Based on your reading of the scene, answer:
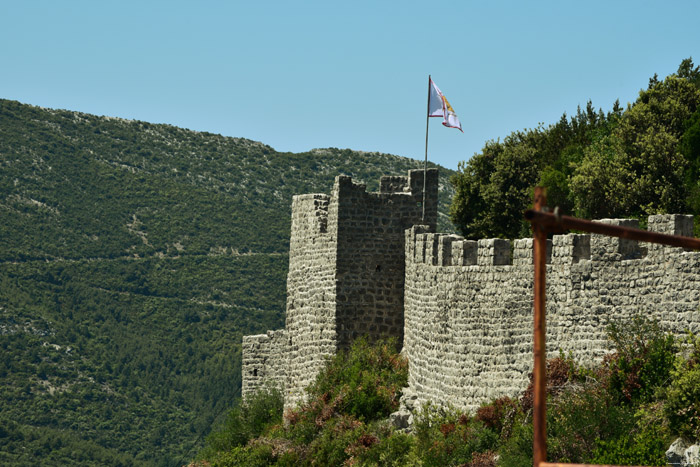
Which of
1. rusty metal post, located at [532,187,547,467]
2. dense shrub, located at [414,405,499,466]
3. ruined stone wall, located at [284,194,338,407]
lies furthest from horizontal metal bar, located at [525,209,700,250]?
ruined stone wall, located at [284,194,338,407]

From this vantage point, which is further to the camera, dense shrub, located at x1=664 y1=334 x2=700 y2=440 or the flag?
the flag

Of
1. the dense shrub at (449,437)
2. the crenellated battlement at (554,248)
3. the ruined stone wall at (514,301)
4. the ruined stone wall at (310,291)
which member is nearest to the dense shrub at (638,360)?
the ruined stone wall at (514,301)

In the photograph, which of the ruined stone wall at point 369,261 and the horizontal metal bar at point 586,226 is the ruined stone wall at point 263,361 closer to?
the ruined stone wall at point 369,261

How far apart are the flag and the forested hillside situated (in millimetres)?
43584

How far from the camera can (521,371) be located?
23.2 meters

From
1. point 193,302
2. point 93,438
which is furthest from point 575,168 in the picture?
point 193,302

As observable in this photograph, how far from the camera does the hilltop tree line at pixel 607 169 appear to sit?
37.1 meters

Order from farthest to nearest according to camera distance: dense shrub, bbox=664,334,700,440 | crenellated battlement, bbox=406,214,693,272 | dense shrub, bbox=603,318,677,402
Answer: crenellated battlement, bbox=406,214,693,272 < dense shrub, bbox=603,318,677,402 < dense shrub, bbox=664,334,700,440

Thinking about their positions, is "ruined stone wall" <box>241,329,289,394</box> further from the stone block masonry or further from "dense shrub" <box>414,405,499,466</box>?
"dense shrub" <box>414,405,499,466</box>

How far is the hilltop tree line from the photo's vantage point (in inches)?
1459

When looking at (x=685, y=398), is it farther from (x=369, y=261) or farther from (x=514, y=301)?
(x=369, y=261)

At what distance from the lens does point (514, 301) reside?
23516 millimetres

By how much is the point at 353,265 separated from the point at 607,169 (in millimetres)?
12420

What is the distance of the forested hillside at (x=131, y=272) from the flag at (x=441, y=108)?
43.6 metres
